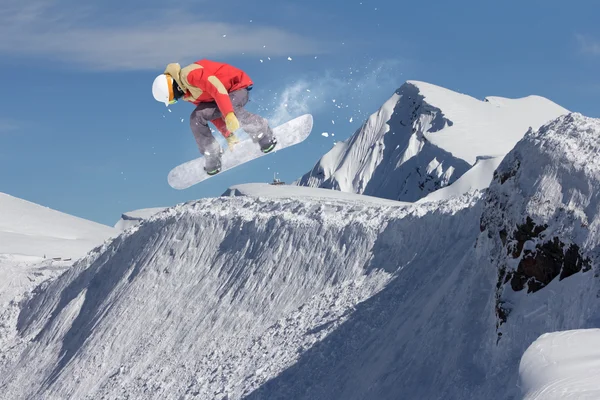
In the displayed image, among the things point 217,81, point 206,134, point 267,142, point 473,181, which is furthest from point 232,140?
point 473,181

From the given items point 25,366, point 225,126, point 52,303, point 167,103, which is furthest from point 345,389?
point 52,303

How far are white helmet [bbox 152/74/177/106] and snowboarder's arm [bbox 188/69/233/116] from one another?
0.29 m

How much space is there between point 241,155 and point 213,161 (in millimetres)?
1327

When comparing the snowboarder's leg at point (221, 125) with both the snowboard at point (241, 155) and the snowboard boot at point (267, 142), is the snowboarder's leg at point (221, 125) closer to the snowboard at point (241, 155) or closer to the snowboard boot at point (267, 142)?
the snowboard boot at point (267, 142)

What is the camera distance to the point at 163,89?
10.6 metres

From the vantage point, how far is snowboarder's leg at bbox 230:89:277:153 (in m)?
11.6

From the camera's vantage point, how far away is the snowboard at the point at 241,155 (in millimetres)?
14547

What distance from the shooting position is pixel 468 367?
16.0 meters

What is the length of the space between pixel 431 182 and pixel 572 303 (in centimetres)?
9398

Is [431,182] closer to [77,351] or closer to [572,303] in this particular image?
[77,351]

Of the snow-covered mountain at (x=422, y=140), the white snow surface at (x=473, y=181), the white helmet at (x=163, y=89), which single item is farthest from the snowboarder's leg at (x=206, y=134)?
the snow-covered mountain at (x=422, y=140)

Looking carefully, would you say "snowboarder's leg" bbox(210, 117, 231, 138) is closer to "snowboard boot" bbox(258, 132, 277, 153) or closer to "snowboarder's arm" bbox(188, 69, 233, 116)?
"snowboard boot" bbox(258, 132, 277, 153)

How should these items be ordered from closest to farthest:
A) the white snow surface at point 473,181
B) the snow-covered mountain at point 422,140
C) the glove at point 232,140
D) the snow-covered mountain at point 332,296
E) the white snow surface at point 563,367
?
the white snow surface at point 563,367 < the glove at point 232,140 < the snow-covered mountain at point 332,296 < the white snow surface at point 473,181 < the snow-covered mountain at point 422,140

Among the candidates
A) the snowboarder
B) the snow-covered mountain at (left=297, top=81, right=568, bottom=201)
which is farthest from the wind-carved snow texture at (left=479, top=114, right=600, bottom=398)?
the snow-covered mountain at (left=297, top=81, right=568, bottom=201)
